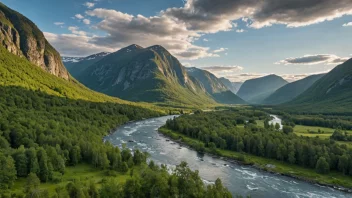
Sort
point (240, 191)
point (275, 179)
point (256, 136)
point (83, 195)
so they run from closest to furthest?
point (83, 195) < point (240, 191) < point (275, 179) < point (256, 136)

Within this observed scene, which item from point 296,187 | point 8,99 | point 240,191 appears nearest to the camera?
point 240,191

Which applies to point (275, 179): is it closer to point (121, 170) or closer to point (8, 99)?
point (121, 170)

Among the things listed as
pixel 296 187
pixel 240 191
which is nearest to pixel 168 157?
pixel 240 191

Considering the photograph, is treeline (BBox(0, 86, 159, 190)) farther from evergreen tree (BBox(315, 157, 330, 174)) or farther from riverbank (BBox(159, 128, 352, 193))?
evergreen tree (BBox(315, 157, 330, 174))

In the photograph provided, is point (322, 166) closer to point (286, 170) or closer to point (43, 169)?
point (286, 170)

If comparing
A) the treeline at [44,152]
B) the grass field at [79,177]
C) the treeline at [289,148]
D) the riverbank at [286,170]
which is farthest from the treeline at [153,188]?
the treeline at [289,148]

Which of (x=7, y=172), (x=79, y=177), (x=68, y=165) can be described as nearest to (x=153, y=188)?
(x=79, y=177)

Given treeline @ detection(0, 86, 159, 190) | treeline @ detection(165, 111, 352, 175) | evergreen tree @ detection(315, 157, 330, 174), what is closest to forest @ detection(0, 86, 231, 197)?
treeline @ detection(0, 86, 159, 190)
